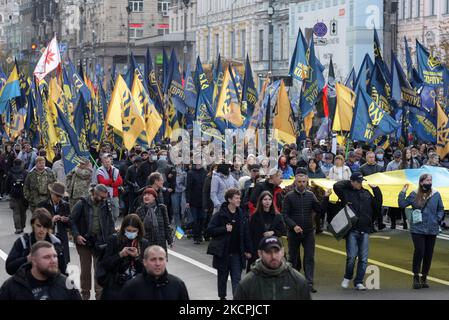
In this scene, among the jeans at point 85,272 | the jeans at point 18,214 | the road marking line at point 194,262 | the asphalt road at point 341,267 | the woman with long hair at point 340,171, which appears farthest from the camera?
the jeans at point 18,214

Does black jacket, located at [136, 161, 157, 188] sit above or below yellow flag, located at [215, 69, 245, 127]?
below

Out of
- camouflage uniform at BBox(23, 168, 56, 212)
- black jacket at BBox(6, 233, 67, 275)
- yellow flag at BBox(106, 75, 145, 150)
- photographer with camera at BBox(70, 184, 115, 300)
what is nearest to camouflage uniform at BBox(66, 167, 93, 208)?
camouflage uniform at BBox(23, 168, 56, 212)

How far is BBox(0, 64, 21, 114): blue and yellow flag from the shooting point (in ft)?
126

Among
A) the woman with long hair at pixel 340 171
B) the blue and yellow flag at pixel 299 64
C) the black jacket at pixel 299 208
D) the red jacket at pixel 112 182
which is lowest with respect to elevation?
the woman with long hair at pixel 340 171

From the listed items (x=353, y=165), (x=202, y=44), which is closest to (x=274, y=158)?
(x=353, y=165)

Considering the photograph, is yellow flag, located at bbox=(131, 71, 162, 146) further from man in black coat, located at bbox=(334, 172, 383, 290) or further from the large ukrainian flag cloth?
man in black coat, located at bbox=(334, 172, 383, 290)

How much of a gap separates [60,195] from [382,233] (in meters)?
9.44

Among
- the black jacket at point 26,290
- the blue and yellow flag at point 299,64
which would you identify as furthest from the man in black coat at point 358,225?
the blue and yellow flag at point 299,64

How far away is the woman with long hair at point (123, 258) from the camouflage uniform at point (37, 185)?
7998mm

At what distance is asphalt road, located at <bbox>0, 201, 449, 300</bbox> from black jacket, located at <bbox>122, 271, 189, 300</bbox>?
5644 millimetres

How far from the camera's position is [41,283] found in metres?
9.20

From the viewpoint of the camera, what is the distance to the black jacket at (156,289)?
905 centimetres

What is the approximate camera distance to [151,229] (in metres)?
14.3

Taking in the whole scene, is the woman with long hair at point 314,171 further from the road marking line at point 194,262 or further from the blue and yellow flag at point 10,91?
the blue and yellow flag at point 10,91
